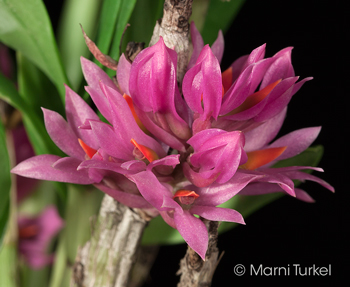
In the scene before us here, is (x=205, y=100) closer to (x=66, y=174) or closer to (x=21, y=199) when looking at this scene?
(x=66, y=174)

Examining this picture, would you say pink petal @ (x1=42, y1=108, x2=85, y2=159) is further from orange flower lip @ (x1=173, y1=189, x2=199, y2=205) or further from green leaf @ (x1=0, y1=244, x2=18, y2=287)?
green leaf @ (x1=0, y1=244, x2=18, y2=287)

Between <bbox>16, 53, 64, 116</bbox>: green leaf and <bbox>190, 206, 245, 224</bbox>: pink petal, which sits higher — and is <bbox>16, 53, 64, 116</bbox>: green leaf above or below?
above

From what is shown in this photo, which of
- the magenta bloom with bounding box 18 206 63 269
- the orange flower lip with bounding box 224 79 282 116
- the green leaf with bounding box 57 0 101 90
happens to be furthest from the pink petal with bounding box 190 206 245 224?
the magenta bloom with bounding box 18 206 63 269

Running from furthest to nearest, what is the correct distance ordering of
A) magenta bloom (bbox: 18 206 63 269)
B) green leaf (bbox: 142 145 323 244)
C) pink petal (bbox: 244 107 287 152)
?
magenta bloom (bbox: 18 206 63 269) → green leaf (bbox: 142 145 323 244) → pink petal (bbox: 244 107 287 152)

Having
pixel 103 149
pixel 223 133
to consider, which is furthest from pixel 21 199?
pixel 223 133

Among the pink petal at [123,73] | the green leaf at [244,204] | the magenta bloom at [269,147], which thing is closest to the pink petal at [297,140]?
the magenta bloom at [269,147]
